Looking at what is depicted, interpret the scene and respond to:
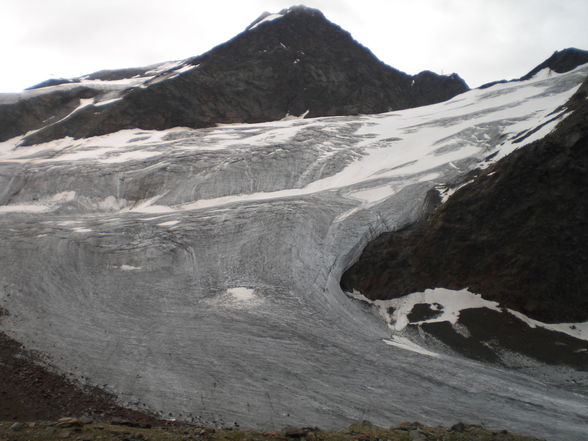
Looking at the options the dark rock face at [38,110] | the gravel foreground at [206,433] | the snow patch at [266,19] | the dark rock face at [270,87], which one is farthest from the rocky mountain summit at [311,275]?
the snow patch at [266,19]

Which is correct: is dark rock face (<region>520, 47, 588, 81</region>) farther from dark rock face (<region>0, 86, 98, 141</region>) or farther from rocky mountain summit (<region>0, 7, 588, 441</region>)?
dark rock face (<region>0, 86, 98, 141</region>)

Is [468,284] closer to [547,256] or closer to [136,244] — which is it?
[547,256]

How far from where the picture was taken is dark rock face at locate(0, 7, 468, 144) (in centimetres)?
4269

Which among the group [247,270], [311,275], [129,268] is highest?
[129,268]

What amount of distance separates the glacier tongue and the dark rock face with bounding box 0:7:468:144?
7.32m

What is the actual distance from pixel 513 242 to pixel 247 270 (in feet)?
32.4

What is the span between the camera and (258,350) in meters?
13.9

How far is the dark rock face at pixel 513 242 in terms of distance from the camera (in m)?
16.4

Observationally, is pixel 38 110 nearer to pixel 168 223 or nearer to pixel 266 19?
pixel 266 19

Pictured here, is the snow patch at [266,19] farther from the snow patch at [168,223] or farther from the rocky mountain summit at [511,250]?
the rocky mountain summit at [511,250]

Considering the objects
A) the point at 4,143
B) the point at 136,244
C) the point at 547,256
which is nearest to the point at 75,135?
the point at 4,143

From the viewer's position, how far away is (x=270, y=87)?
51.4m

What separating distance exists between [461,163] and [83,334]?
784 inches

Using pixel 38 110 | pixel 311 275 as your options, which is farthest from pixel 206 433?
pixel 38 110
